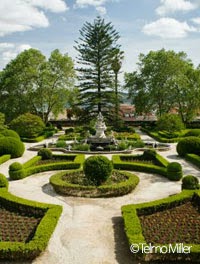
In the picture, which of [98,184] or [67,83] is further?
[67,83]

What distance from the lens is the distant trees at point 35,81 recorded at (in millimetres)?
42531

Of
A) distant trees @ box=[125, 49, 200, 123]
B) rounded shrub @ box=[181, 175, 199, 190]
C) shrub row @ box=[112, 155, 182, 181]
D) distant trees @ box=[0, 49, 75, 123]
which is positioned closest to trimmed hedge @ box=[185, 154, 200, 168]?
shrub row @ box=[112, 155, 182, 181]

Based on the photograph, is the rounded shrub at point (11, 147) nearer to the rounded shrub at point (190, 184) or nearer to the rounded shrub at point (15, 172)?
the rounded shrub at point (15, 172)

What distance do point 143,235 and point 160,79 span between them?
3545 centimetres

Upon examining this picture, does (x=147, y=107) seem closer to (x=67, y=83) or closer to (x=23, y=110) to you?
(x=67, y=83)

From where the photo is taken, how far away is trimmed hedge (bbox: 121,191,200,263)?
25.3 ft

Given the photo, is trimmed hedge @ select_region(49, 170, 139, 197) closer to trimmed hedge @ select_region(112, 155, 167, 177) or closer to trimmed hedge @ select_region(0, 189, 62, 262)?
trimmed hedge @ select_region(0, 189, 62, 262)

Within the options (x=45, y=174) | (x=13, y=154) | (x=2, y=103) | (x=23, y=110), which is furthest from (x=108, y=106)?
(x=45, y=174)

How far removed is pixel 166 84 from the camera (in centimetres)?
4247

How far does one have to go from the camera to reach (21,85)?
142 ft

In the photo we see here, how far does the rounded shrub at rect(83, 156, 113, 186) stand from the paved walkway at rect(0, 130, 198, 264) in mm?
1210

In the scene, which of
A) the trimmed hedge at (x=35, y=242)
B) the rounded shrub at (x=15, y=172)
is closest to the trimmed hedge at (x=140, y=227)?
the trimmed hedge at (x=35, y=242)

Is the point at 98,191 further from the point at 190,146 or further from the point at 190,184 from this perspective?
the point at 190,146

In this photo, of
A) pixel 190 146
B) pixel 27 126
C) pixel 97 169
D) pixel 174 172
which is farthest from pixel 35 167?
pixel 27 126
